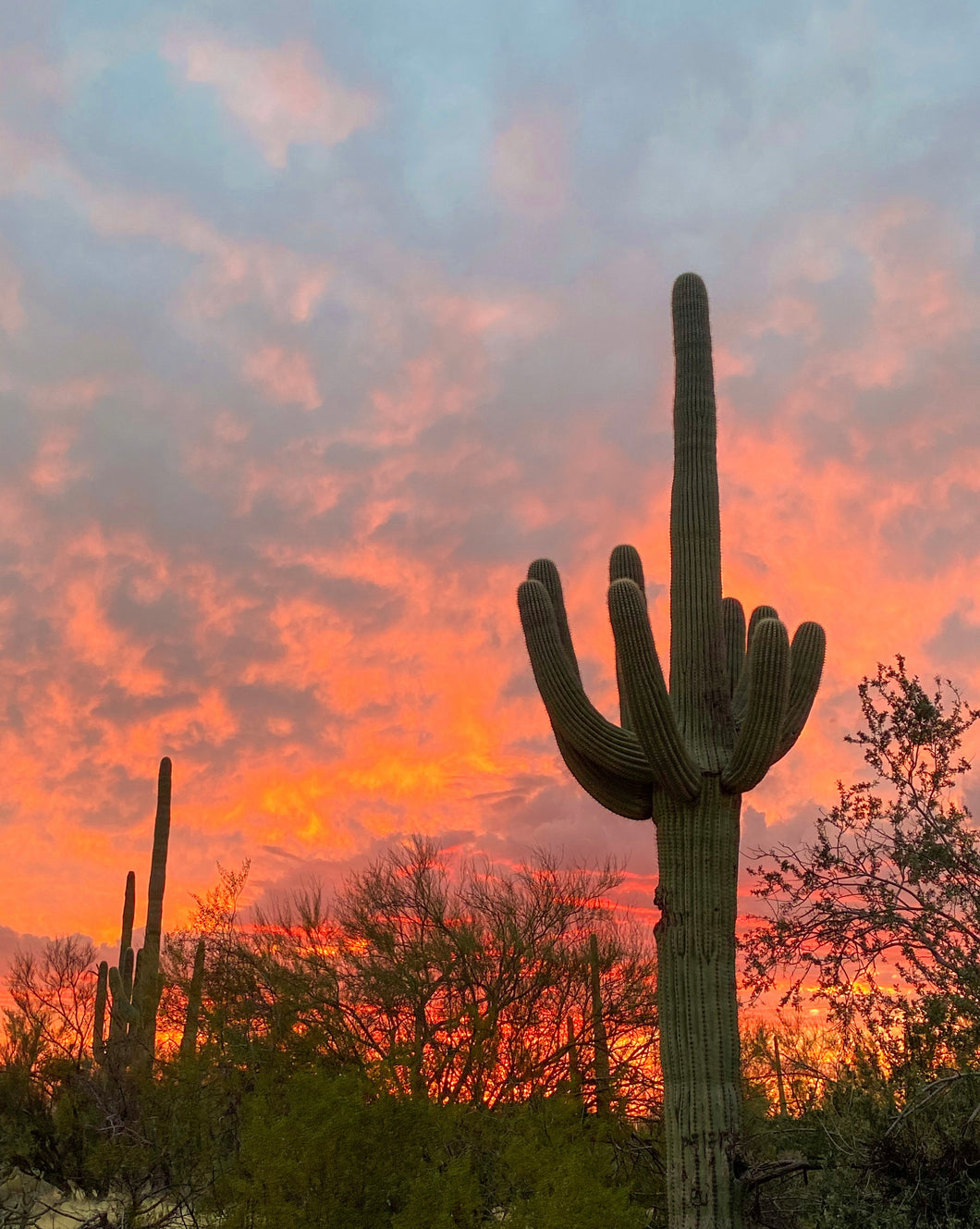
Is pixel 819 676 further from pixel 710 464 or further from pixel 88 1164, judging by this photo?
pixel 88 1164

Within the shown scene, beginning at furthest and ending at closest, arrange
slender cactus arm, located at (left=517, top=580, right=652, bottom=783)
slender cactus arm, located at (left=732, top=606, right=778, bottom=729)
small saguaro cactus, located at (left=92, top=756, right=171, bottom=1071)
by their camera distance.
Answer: small saguaro cactus, located at (left=92, top=756, right=171, bottom=1071)
slender cactus arm, located at (left=732, top=606, right=778, bottom=729)
slender cactus arm, located at (left=517, top=580, right=652, bottom=783)

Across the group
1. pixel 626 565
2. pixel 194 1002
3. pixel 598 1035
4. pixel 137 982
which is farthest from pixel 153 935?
pixel 626 565

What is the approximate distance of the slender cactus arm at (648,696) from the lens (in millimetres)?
8039

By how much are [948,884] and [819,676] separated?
1.86 meters

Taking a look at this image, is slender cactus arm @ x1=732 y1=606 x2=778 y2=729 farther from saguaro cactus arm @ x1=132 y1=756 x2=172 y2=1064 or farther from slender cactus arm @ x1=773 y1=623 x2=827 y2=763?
saguaro cactus arm @ x1=132 y1=756 x2=172 y2=1064

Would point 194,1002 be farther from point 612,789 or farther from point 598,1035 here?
point 612,789

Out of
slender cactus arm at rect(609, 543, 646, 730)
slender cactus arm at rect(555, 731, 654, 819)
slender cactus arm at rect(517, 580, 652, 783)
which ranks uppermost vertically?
slender cactus arm at rect(609, 543, 646, 730)

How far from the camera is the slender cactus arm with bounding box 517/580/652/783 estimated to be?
28.0 feet

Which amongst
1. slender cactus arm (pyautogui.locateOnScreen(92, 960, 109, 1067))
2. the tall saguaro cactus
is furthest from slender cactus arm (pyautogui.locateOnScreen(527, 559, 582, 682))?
slender cactus arm (pyautogui.locateOnScreen(92, 960, 109, 1067))

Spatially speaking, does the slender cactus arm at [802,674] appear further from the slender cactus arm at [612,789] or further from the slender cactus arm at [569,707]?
the slender cactus arm at [569,707]

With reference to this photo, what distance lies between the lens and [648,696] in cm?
803

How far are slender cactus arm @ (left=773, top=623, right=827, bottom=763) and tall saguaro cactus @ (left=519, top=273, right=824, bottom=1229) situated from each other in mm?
14

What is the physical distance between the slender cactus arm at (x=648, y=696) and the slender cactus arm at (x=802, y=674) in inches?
44.4

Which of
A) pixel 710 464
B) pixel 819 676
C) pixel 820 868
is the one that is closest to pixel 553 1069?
pixel 820 868
